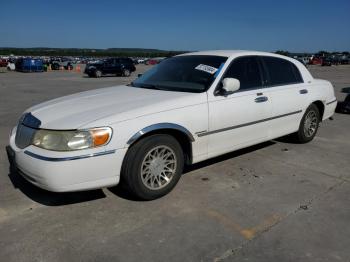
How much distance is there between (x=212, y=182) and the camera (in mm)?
4223

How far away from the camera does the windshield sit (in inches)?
167

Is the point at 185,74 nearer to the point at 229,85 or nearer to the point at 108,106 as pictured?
the point at 229,85

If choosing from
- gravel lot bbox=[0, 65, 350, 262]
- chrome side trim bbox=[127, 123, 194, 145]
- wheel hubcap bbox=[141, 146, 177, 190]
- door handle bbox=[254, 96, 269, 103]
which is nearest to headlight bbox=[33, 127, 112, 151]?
chrome side trim bbox=[127, 123, 194, 145]

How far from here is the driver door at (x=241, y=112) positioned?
13.5 feet

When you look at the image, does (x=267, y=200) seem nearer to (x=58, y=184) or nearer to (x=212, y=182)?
(x=212, y=182)

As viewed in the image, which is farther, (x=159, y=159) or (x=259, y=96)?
(x=259, y=96)

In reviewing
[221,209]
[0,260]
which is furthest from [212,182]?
[0,260]

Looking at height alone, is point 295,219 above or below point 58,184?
below

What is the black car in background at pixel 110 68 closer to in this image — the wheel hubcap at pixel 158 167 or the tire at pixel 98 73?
the tire at pixel 98 73

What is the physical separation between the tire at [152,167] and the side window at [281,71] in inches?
79.3

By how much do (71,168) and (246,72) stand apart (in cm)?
267

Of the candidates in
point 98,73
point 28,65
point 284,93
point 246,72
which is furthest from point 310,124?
point 28,65

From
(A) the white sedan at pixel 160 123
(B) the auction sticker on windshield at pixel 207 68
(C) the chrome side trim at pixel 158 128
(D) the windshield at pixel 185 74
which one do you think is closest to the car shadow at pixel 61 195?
(A) the white sedan at pixel 160 123

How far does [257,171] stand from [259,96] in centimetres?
99
